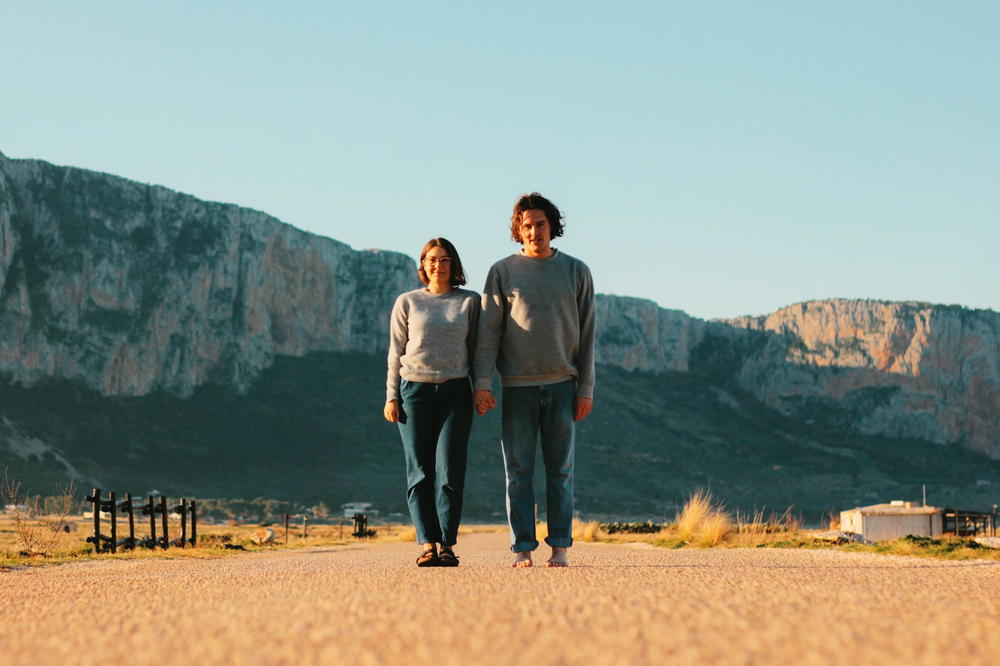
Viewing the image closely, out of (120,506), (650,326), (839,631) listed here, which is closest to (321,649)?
(839,631)

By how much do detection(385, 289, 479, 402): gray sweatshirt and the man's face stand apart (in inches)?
15.8

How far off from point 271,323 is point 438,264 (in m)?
77.2

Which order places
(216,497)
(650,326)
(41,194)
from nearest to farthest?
1. (216,497)
2. (41,194)
3. (650,326)

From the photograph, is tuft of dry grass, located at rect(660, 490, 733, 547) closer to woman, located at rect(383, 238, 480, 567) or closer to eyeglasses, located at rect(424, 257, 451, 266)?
woman, located at rect(383, 238, 480, 567)

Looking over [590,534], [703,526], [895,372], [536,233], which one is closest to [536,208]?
[536,233]

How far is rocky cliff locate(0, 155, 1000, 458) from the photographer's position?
71312 mm

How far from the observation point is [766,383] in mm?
100188

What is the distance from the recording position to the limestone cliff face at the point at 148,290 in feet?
230

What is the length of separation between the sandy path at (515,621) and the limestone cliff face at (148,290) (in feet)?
220

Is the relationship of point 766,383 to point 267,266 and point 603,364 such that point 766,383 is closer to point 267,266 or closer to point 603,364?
point 603,364

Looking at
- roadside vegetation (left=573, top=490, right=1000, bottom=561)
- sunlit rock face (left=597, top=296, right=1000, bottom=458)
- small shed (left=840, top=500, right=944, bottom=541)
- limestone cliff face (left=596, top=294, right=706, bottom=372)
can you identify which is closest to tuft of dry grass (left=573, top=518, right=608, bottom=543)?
roadside vegetation (left=573, top=490, right=1000, bottom=561)

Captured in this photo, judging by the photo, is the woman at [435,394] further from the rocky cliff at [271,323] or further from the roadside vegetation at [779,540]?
the rocky cliff at [271,323]

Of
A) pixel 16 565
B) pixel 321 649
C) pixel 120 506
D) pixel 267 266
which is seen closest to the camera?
pixel 321 649

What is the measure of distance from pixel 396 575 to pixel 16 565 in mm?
6144
